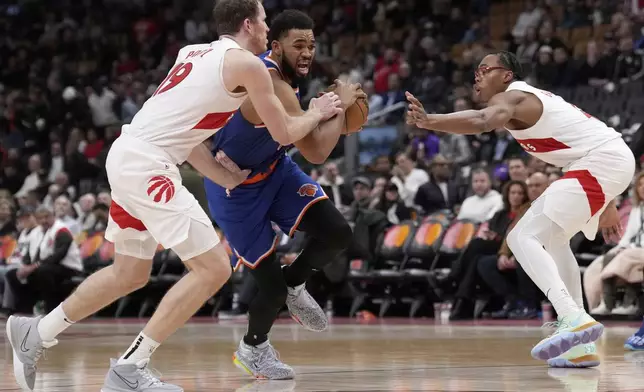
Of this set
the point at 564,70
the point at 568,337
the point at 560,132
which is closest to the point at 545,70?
the point at 564,70

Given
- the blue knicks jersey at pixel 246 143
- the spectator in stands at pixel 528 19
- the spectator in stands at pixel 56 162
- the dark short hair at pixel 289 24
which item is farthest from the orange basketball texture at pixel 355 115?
the spectator in stands at pixel 56 162

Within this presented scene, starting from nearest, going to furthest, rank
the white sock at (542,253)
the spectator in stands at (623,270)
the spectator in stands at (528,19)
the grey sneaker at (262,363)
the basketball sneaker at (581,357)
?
the grey sneaker at (262,363) → the basketball sneaker at (581,357) → the white sock at (542,253) → the spectator in stands at (623,270) → the spectator in stands at (528,19)

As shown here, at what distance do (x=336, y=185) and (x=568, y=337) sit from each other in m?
8.51

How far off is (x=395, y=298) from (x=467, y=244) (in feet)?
4.51

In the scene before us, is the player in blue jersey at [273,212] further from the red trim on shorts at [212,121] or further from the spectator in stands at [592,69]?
the spectator in stands at [592,69]

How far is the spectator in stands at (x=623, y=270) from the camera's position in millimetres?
10875

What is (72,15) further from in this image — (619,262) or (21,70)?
(619,262)

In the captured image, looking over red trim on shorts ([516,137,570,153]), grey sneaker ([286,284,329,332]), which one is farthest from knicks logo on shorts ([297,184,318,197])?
red trim on shorts ([516,137,570,153])

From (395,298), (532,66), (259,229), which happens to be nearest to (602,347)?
(259,229)

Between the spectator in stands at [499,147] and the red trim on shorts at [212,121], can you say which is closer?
the red trim on shorts at [212,121]

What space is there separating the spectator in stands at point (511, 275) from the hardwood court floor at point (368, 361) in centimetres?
62

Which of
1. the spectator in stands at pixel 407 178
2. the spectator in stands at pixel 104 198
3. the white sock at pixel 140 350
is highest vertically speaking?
the white sock at pixel 140 350

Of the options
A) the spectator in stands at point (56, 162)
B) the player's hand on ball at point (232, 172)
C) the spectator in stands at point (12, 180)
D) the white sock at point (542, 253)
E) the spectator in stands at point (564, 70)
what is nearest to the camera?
the player's hand on ball at point (232, 172)

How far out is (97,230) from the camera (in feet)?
52.5
